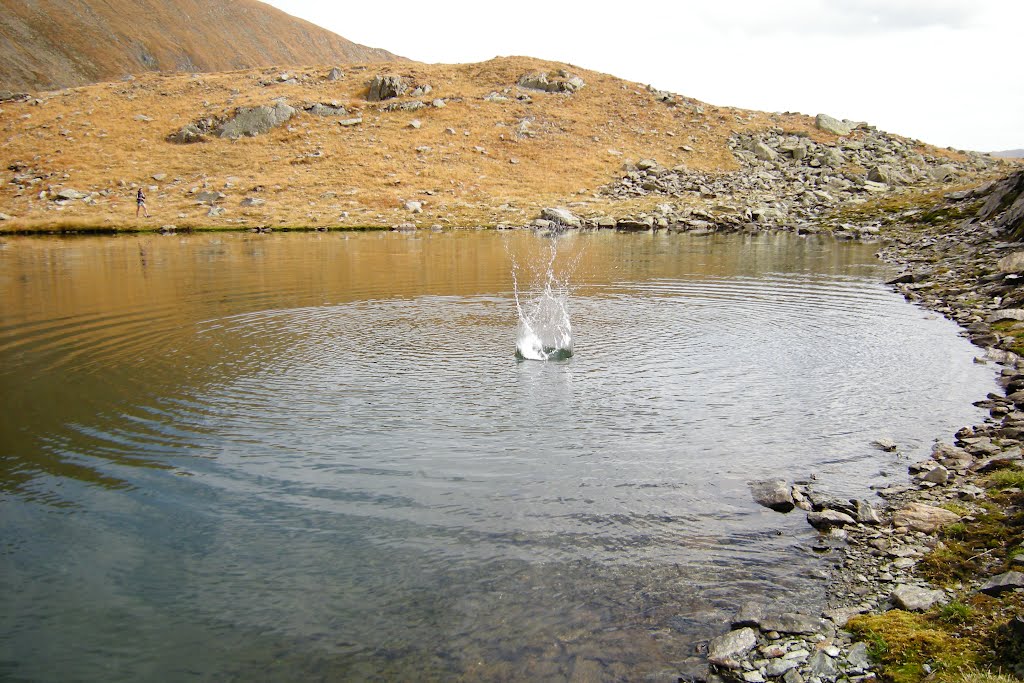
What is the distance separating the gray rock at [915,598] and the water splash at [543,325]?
11376 millimetres

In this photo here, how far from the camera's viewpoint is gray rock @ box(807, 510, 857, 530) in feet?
30.2

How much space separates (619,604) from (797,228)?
5839 centimetres

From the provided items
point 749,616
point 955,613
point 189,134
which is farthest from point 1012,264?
point 189,134

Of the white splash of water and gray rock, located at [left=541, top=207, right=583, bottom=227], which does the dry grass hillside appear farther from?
the white splash of water

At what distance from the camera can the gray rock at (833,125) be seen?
9512cm

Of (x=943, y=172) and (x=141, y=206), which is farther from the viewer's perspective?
(x=943, y=172)

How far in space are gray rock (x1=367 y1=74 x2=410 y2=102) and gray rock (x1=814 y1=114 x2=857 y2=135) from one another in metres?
60.2

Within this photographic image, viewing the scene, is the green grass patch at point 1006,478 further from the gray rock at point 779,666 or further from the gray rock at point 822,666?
the gray rock at point 779,666

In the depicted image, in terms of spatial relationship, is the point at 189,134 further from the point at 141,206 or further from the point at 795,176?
the point at 795,176

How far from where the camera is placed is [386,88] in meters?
99.8

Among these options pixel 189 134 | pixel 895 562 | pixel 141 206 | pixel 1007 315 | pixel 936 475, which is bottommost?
pixel 895 562

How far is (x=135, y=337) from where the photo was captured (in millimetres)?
21000

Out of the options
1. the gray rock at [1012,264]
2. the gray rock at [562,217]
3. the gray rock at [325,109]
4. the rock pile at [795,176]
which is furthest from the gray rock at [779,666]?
the gray rock at [325,109]

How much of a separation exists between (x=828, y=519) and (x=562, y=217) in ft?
194
